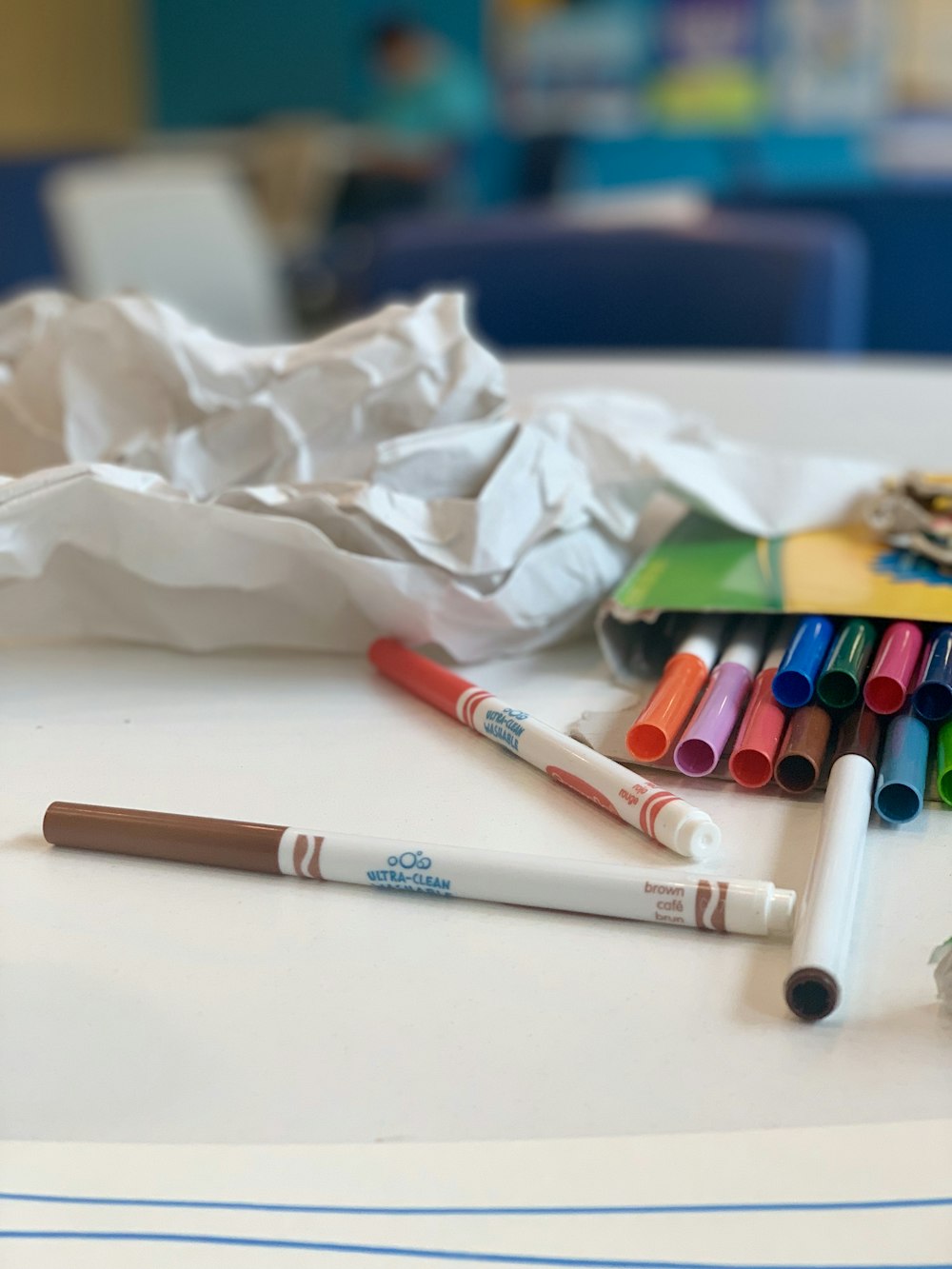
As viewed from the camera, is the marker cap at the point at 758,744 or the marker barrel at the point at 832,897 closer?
the marker barrel at the point at 832,897

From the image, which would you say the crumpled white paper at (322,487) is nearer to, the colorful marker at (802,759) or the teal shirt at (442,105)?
the colorful marker at (802,759)

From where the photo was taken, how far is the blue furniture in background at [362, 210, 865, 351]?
1.38 meters

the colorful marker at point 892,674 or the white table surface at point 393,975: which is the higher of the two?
the colorful marker at point 892,674

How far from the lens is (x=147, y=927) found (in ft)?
1.31

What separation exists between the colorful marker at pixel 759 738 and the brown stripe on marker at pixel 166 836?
0.16 m

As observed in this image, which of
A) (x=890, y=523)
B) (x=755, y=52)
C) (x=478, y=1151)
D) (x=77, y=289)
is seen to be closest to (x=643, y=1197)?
(x=478, y=1151)

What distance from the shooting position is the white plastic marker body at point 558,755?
1.38 ft

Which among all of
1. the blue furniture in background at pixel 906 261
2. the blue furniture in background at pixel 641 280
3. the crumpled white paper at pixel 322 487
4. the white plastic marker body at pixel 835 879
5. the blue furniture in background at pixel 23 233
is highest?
the crumpled white paper at pixel 322 487

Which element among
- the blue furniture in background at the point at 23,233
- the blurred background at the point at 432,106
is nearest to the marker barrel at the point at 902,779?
the blurred background at the point at 432,106

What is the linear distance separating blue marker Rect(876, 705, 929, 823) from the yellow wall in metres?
5.88

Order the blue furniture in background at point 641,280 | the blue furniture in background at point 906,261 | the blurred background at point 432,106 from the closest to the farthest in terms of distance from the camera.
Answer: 1. the blue furniture in background at point 641,280
2. the blue furniture in background at point 906,261
3. the blurred background at point 432,106

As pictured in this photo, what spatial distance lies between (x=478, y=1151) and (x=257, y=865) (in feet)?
0.46

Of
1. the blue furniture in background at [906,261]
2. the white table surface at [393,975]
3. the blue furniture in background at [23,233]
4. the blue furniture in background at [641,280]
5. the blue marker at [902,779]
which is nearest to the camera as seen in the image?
the white table surface at [393,975]

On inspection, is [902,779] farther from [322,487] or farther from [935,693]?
[322,487]
